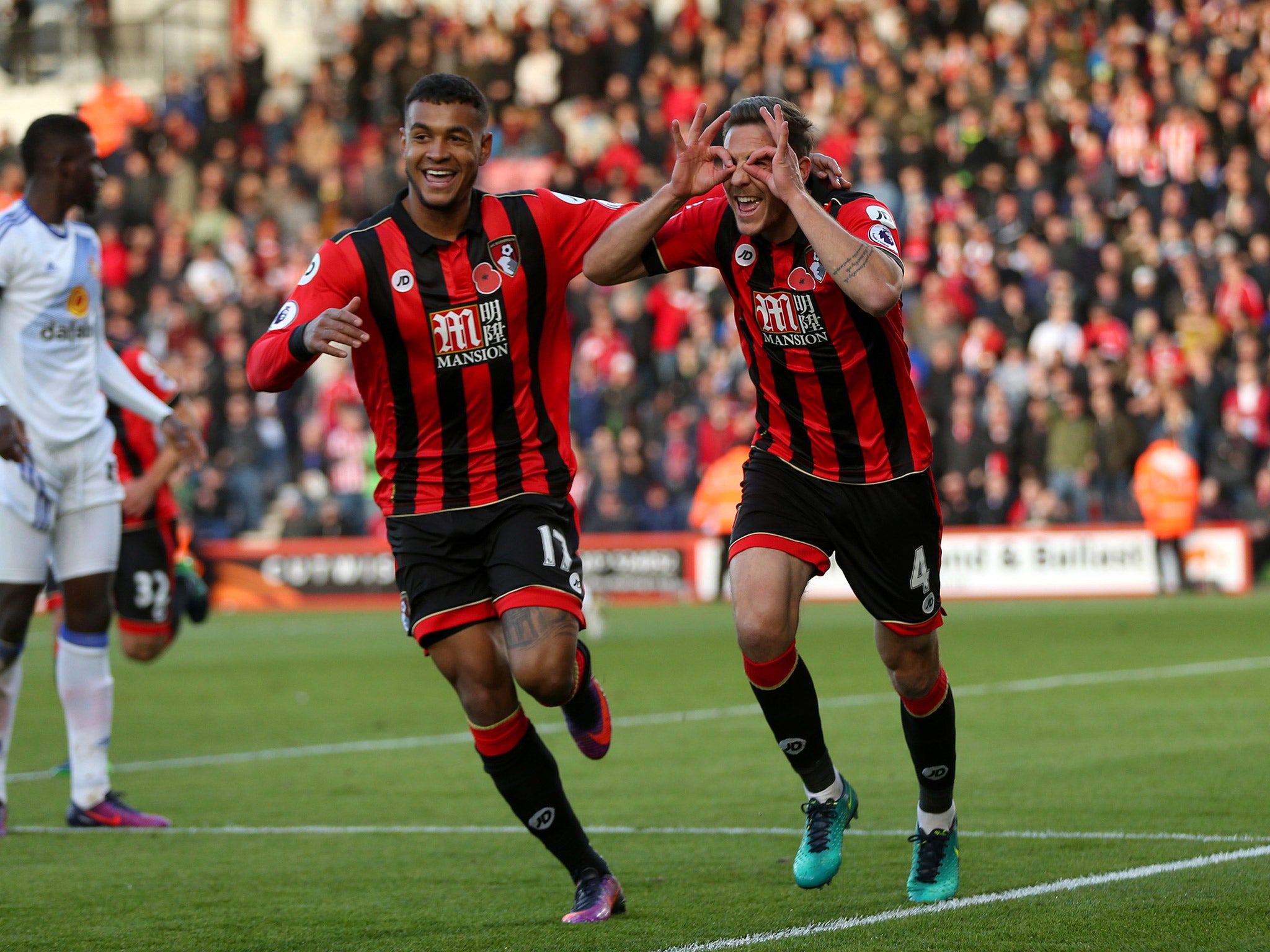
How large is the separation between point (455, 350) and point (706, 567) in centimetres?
1599

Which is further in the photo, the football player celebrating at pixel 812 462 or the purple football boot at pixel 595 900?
the football player celebrating at pixel 812 462

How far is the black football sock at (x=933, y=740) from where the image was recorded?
18.9 ft

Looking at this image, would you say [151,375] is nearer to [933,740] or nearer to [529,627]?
[529,627]

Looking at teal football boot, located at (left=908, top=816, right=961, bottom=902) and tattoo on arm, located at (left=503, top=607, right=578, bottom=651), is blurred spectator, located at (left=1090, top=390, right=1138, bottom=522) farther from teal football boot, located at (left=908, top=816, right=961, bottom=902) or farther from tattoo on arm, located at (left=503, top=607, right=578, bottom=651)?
tattoo on arm, located at (left=503, top=607, right=578, bottom=651)

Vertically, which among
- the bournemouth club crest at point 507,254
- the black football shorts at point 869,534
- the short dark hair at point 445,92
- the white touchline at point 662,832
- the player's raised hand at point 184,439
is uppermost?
the short dark hair at point 445,92

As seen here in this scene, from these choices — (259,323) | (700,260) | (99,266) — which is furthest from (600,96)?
(700,260)

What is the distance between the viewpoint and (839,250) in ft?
17.2

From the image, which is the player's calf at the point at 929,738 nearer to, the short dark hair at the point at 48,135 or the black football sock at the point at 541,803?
the black football sock at the point at 541,803

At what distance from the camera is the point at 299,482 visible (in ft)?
78.2

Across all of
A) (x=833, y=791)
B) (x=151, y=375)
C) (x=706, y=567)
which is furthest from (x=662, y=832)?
(x=706, y=567)

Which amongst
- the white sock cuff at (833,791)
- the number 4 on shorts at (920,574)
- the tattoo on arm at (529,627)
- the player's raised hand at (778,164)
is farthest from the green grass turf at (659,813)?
the player's raised hand at (778,164)

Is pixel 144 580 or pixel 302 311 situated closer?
pixel 302 311

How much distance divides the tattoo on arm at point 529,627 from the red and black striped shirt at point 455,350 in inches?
15.0

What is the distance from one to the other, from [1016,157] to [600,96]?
6.25 m
